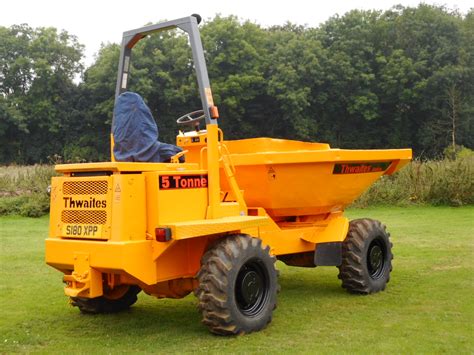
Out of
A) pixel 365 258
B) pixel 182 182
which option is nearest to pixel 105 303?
pixel 182 182

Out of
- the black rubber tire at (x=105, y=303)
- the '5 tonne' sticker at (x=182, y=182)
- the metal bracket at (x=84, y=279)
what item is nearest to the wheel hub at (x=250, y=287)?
the '5 tonne' sticker at (x=182, y=182)

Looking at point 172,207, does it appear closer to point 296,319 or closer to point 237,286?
point 237,286

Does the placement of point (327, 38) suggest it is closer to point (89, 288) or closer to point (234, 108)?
point (234, 108)

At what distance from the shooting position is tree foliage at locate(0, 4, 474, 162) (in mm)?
44344

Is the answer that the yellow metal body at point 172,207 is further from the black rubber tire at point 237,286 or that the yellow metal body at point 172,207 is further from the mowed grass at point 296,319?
the mowed grass at point 296,319

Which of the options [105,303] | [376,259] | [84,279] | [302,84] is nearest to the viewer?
[84,279]

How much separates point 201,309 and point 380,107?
4810 centimetres

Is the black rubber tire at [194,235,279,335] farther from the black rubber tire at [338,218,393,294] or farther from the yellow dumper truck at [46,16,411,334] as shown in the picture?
the black rubber tire at [338,218,393,294]

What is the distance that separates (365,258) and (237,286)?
2.33 m

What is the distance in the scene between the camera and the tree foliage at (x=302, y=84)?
44344 mm

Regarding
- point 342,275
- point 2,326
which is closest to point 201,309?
point 2,326

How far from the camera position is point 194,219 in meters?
6.03

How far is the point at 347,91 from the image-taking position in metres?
51.7

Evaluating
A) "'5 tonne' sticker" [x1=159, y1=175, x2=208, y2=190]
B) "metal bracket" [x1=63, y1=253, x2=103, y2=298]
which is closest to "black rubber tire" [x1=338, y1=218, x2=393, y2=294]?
"'5 tonne' sticker" [x1=159, y1=175, x2=208, y2=190]
